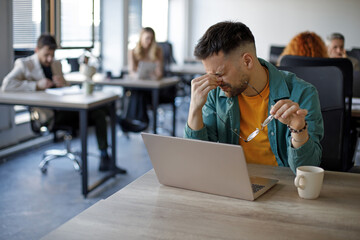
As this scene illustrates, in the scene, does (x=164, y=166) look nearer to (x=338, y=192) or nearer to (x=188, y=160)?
(x=188, y=160)

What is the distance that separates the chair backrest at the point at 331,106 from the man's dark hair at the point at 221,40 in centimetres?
48

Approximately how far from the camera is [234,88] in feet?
5.59

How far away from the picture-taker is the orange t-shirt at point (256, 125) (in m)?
1.81

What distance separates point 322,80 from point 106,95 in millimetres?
2015

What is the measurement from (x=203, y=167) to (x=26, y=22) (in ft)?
12.8

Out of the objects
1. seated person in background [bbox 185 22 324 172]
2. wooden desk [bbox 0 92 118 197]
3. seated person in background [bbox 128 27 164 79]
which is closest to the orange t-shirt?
seated person in background [bbox 185 22 324 172]

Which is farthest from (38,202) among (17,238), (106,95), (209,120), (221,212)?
(221,212)

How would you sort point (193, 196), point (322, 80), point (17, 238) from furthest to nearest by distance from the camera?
1. point (17, 238)
2. point (322, 80)
3. point (193, 196)

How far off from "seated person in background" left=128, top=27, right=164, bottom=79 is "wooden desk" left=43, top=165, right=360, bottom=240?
3.79 m

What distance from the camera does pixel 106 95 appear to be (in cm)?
371

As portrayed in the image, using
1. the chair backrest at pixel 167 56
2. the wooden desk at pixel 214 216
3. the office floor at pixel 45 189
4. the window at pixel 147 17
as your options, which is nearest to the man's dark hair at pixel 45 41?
the office floor at pixel 45 189

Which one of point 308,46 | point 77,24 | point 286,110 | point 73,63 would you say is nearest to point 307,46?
point 308,46

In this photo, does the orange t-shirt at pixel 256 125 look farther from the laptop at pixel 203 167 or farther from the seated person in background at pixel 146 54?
the seated person in background at pixel 146 54

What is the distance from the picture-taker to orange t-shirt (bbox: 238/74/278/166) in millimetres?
1807
